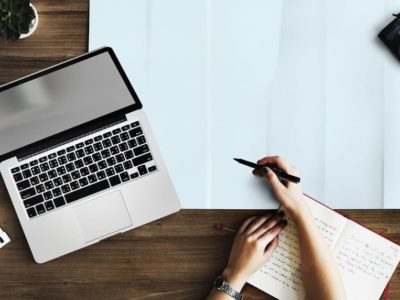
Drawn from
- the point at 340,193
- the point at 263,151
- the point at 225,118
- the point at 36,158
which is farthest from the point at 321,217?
the point at 36,158

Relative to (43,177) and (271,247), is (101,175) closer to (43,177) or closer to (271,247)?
(43,177)

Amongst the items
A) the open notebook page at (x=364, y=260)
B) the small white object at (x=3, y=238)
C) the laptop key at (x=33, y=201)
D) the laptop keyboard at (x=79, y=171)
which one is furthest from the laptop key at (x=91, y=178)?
the open notebook page at (x=364, y=260)

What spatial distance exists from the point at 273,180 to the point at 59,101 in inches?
17.9

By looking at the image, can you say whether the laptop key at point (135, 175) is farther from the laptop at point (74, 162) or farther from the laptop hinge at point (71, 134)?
the laptop hinge at point (71, 134)

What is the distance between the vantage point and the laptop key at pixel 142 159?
1.07 metres

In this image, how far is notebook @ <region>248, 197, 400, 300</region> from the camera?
3.47ft

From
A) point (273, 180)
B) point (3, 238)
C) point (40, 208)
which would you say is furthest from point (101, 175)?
point (273, 180)

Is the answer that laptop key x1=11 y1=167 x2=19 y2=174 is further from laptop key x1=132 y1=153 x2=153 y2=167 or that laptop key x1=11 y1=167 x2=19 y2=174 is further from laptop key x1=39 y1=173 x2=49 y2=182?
laptop key x1=132 y1=153 x2=153 y2=167

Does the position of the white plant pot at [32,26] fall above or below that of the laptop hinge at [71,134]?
above

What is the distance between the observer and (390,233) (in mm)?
1068

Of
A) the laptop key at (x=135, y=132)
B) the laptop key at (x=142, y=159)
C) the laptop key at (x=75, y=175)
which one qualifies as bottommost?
the laptop key at (x=75, y=175)

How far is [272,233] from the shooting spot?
108cm

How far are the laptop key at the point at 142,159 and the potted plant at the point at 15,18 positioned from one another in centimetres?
33

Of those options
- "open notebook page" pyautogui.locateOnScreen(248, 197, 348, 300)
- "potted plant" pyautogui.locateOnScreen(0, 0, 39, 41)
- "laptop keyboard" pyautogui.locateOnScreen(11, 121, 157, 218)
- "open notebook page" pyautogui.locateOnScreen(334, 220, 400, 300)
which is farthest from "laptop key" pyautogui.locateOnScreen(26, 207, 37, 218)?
"open notebook page" pyautogui.locateOnScreen(334, 220, 400, 300)
